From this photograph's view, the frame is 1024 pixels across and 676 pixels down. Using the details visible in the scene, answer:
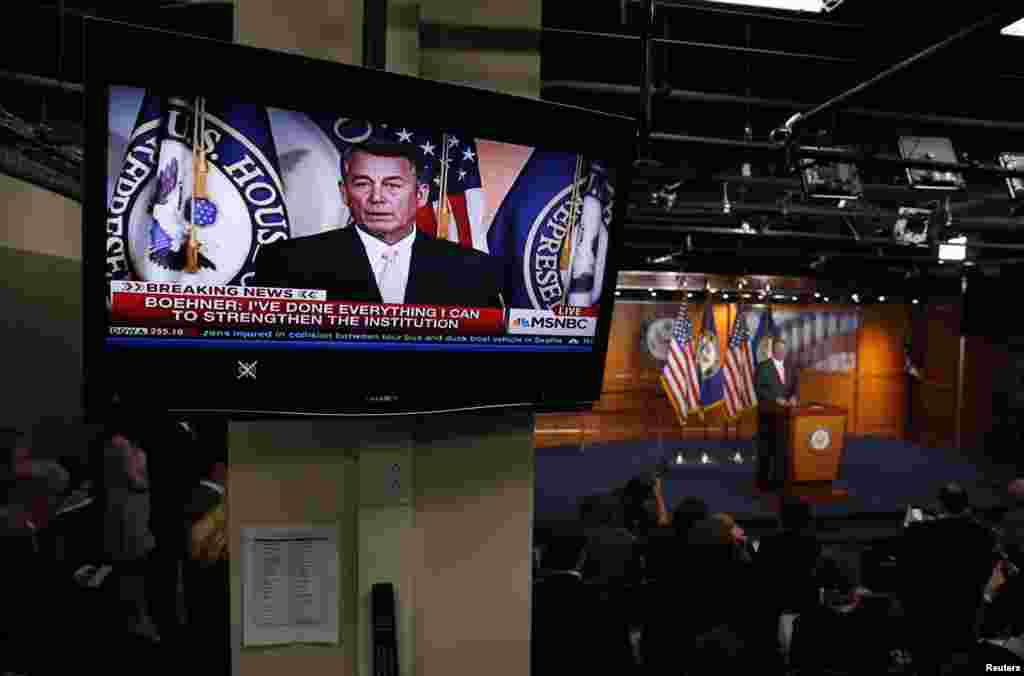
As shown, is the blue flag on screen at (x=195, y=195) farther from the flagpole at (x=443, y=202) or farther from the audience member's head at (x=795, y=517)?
the audience member's head at (x=795, y=517)

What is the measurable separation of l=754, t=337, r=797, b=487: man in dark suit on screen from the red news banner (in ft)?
27.0

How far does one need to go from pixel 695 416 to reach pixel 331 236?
12.2m

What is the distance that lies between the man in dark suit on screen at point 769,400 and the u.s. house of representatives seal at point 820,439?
470 mm

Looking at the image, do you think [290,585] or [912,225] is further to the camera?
[912,225]

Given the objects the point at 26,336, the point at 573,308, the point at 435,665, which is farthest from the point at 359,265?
the point at 26,336

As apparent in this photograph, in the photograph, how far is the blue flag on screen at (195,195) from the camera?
1.37 m

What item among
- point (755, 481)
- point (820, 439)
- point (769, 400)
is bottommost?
→ point (755, 481)

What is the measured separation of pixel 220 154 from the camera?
57.1 inches

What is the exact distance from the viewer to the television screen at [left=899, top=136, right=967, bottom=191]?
15.3ft

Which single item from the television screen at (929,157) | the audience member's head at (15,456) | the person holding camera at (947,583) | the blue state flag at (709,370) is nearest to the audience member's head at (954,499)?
the person holding camera at (947,583)

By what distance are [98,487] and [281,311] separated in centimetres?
506

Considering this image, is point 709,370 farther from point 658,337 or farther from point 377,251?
point 377,251

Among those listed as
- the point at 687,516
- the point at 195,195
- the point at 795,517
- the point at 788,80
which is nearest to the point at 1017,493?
the point at 795,517

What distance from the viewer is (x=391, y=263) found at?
164cm
